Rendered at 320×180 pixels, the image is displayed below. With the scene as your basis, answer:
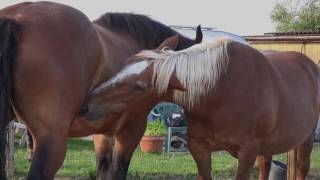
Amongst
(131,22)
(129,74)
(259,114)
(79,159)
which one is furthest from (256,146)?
(79,159)

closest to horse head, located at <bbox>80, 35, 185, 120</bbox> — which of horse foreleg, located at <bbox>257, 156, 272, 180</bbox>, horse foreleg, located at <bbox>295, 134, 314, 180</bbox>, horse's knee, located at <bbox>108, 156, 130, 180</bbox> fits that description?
horse's knee, located at <bbox>108, 156, 130, 180</bbox>

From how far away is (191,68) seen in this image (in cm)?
377

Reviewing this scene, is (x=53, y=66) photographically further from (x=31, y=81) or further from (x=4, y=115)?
(x=4, y=115)

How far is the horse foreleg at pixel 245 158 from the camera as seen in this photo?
398 cm

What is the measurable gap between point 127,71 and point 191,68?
470 mm

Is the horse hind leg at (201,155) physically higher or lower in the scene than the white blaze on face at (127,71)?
lower

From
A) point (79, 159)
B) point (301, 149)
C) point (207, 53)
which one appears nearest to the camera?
point (207, 53)

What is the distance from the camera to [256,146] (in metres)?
4.05

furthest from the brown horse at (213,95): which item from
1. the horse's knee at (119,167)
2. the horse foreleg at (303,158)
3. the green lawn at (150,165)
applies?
the green lawn at (150,165)

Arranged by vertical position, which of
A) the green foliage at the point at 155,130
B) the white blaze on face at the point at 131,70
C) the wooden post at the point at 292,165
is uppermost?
the white blaze on face at the point at 131,70

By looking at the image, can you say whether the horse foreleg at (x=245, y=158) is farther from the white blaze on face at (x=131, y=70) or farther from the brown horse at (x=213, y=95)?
the white blaze on face at (x=131, y=70)

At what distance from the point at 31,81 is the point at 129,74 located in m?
0.75

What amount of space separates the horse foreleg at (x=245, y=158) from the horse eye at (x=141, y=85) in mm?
915

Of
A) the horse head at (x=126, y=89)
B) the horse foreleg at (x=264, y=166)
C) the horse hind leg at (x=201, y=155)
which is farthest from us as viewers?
the horse foreleg at (x=264, y=166)
